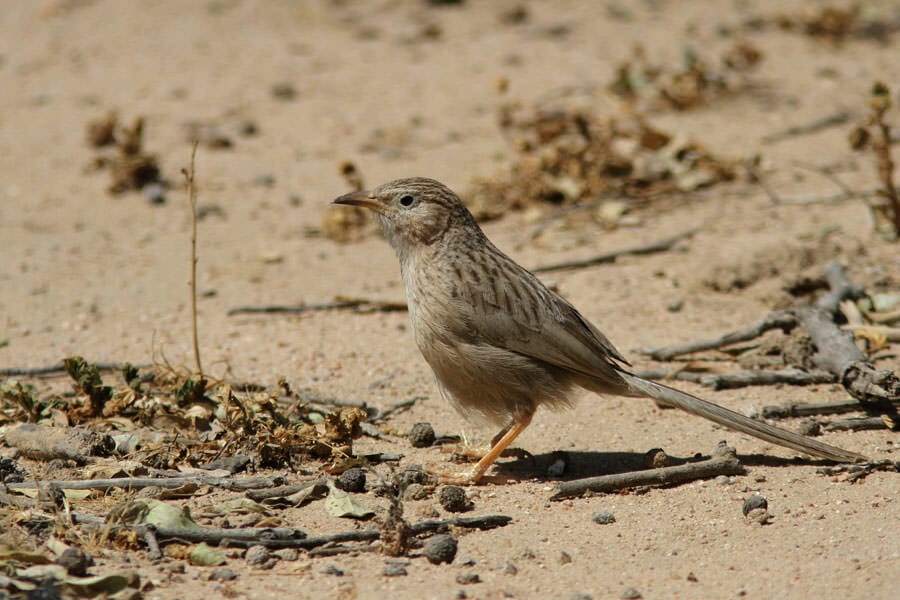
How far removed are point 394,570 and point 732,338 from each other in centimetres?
344

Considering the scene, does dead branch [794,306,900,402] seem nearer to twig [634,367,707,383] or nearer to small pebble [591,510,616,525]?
twig [634,367,707,383]

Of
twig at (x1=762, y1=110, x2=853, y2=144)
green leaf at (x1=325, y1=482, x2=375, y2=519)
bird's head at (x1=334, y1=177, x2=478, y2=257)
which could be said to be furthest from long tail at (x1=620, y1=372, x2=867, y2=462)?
twig at (x1=762, y1=110, x2=853, y2=144)

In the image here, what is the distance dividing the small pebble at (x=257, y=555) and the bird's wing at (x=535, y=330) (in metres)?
1.80

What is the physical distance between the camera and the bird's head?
22.0 feet

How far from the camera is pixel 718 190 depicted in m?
10.4

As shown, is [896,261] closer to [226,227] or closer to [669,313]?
[669,313]

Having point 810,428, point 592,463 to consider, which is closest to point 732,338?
point 810,428

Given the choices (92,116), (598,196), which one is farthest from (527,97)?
(92,116)

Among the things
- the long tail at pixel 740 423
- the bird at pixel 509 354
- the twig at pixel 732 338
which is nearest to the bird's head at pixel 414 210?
the bird at pixel 509 354

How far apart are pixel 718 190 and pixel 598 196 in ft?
3.69

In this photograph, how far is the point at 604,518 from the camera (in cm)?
551

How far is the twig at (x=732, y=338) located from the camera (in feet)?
24.2

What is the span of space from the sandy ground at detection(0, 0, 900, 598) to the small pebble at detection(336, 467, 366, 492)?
13 centimetres

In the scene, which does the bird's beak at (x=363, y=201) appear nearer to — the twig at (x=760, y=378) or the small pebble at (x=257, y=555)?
the twig at (x=760, y=378)
